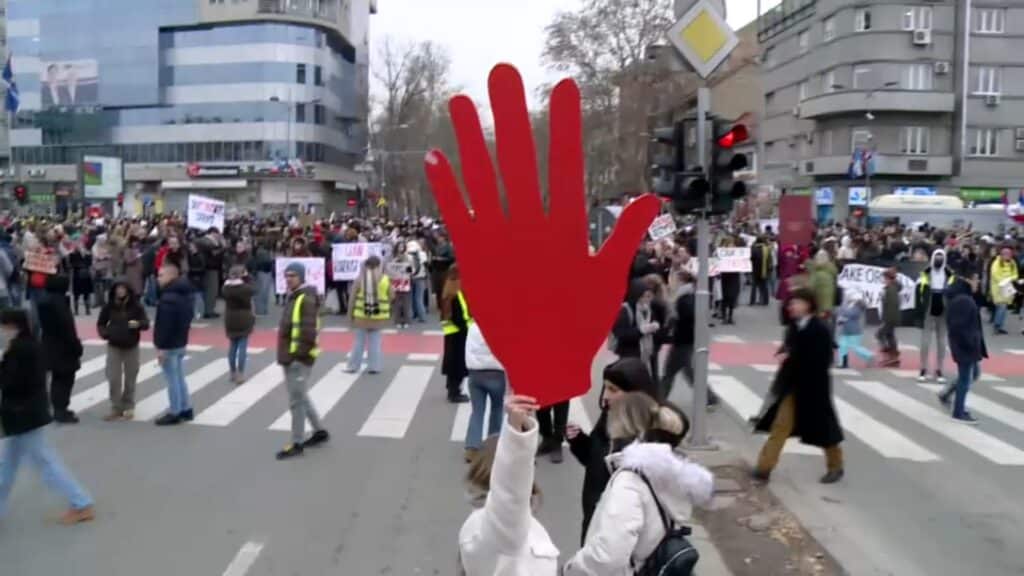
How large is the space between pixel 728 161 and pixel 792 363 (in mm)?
2054

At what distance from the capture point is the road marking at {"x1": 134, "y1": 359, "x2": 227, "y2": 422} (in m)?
11.2

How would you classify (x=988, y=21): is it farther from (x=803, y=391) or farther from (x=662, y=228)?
(x=803, y=391)

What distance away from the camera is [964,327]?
35.9ft

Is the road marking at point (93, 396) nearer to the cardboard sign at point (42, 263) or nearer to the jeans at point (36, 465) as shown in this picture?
the cardboard sign at point (42, 263)

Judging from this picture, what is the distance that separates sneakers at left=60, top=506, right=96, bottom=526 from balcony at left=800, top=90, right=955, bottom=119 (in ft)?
170

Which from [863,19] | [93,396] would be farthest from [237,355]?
[863,19]

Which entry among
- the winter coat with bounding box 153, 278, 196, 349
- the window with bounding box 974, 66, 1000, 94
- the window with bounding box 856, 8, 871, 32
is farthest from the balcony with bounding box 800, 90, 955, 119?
the winter coat with bounding box 153, 278, 196, 349

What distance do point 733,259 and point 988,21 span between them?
4006 cm

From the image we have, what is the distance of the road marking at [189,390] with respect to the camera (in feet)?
36.9

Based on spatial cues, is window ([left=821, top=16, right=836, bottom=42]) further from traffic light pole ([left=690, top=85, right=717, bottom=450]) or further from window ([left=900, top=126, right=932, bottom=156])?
traffic light pole ([left=690, top=85, right=717, bottom=450])

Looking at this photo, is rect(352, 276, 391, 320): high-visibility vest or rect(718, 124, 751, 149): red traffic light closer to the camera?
rect(718, 124, 751, 149): red traffic light

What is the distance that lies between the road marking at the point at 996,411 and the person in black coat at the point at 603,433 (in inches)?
336

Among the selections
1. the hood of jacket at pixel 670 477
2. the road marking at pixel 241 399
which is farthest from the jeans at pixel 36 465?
the hood of jacket at pixel 670 477

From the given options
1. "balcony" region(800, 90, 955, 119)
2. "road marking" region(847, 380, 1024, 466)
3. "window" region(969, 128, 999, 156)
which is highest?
"balcony" region(800, 90, 955, 119)
